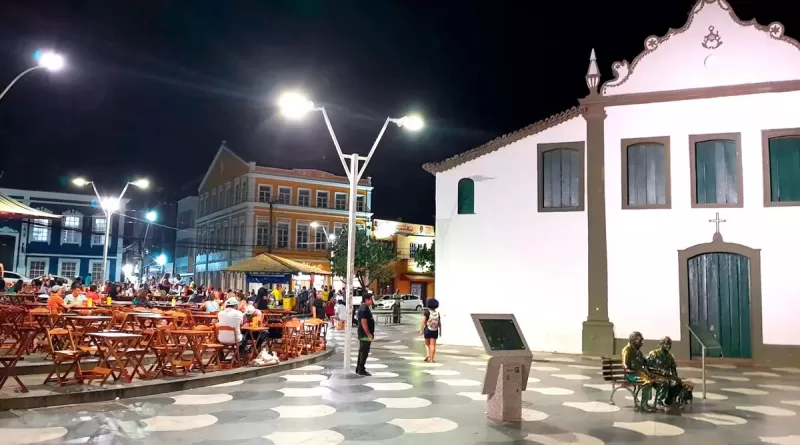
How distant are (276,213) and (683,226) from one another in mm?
40570

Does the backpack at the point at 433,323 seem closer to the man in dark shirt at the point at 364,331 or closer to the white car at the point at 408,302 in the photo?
the man in dark shirt at the point at 364,331

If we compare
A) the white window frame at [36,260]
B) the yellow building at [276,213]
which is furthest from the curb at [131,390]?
the white window frame at [36,260]

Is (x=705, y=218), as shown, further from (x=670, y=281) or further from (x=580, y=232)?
→ (x=580, y=232)

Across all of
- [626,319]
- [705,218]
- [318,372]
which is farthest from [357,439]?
[705,218]

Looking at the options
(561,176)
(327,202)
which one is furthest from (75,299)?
(327,202)

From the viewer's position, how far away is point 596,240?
63.0ft

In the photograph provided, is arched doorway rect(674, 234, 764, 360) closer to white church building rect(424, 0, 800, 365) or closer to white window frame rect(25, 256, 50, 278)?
white church building rect(424, 0, 800, 365)

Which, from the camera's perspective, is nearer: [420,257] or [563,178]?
[563,178]

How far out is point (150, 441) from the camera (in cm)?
744

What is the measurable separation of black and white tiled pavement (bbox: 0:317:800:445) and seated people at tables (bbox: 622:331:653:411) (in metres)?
0.34

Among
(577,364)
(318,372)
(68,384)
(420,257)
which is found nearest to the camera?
(68,384)

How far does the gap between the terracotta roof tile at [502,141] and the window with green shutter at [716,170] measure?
3722 millimetres

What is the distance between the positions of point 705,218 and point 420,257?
3687 cm

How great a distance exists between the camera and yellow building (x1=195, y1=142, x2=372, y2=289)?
53812 mm
